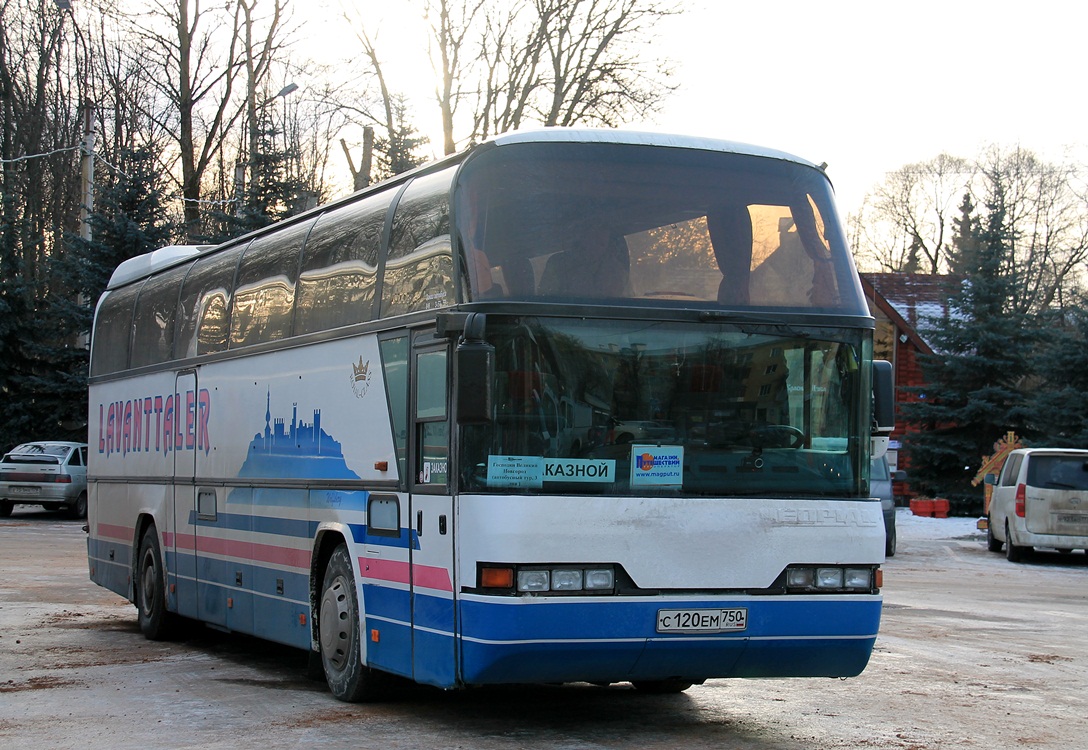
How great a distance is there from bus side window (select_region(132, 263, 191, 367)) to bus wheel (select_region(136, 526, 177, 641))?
165 centimetres

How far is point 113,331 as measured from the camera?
52.7ft

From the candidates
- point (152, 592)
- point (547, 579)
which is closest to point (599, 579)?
point (547, 579)

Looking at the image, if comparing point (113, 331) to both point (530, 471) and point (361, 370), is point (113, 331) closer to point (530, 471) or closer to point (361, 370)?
Result: point (361, 370)

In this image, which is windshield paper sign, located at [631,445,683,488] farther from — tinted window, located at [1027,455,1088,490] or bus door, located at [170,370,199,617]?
tinted window, located at [1027,455,1088,490]

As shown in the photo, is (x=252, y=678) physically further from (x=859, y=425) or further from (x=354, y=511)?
(x=859, y=425)

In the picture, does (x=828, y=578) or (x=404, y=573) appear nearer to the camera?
(x=828, y=578)

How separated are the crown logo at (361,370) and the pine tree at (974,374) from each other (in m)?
36.0

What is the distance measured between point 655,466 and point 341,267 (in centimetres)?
310

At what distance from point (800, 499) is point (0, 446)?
34496 millimetres

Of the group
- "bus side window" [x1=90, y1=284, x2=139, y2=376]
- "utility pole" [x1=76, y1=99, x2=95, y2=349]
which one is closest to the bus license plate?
"bus side window" [x1=90, y1=284, x2=139, y2=376]

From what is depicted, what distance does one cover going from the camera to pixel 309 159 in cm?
5662

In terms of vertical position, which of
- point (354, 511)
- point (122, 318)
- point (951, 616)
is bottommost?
point (951, 616)

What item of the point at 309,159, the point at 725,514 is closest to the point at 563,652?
the point at 725,514

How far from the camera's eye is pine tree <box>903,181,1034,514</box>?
4416 cm
